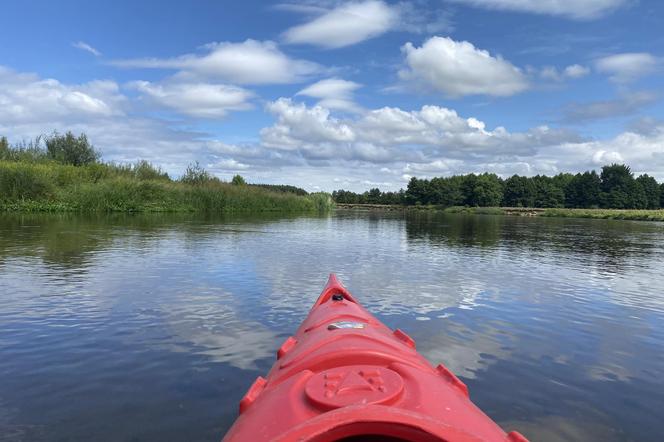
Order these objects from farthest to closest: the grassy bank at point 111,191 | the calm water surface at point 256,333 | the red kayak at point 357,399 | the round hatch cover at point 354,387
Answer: the grassy bank at point 111,191 < the calm water surface at point 256,333 < the round hatch cover at point 354,387 < the red kayak at point 357,399

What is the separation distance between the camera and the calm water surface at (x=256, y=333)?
5324 mm

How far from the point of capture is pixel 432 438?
2330 mm

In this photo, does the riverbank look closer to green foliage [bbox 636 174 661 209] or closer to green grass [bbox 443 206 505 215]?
green grass [bbox 443 206 505 215]

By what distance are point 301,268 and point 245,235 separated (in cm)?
1069

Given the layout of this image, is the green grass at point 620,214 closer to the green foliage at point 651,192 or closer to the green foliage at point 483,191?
the green foliage at point 483,191

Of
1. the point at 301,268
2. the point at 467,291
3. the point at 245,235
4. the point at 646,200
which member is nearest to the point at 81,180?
the point at 245,235

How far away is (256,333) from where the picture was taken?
8.24 m

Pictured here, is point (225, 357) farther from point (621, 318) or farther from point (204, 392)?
point (621, 318)

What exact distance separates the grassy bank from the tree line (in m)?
73.8

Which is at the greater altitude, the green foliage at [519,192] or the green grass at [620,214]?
the green foliage at [519,192]

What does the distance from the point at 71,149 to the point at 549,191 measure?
9881 cm

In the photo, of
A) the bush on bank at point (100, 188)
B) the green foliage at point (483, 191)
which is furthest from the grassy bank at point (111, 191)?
the green foliage at point (483, 191)

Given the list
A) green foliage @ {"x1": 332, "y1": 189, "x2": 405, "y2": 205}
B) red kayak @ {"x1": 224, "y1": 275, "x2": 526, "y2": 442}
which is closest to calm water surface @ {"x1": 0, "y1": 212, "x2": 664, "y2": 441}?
red kayak @ {"x1": 224, "y1": 275, "x2": 526, "y2": 442}

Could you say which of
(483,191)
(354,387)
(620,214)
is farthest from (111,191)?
(483,191)
